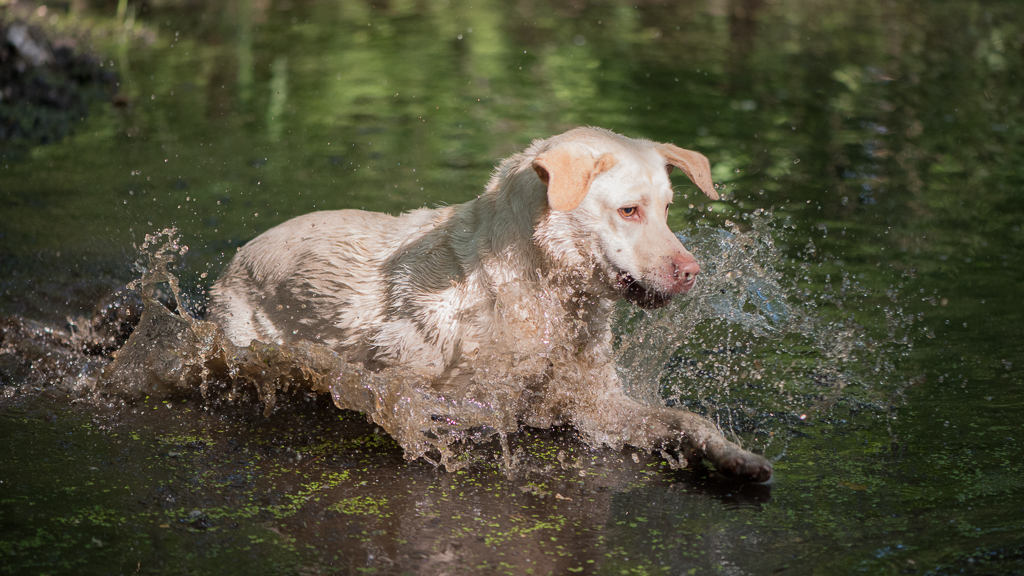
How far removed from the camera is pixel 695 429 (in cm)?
Answer: 502

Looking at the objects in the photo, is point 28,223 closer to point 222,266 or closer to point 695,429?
point 222,266

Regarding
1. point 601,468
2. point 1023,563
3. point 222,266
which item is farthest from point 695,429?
point 222,266

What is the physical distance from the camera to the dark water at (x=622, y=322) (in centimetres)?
425

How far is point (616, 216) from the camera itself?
4.66 metres

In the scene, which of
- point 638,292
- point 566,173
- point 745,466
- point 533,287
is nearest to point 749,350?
point 745,466

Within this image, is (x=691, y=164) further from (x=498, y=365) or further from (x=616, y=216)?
(x=498, y=365)

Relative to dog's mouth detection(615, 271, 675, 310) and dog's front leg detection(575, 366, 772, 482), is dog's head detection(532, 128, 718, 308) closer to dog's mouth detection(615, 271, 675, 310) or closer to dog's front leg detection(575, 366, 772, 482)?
dog's mouth detection(615, 271, 675, 310)

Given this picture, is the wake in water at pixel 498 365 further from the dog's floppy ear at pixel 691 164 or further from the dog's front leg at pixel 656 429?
the dog's floppy ear at pixel 691 164

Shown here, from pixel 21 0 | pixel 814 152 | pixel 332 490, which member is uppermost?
pixel 21 0

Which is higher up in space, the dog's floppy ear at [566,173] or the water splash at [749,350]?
the dog's floppy ear at [566,173]

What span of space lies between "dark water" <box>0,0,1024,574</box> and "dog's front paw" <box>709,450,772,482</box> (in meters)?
0.11

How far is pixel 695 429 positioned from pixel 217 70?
468 inches

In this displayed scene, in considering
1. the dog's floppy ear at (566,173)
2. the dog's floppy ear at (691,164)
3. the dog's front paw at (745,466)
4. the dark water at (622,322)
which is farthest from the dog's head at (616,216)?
the dark water at (622,322)

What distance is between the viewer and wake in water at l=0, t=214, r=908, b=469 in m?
5.06
